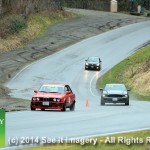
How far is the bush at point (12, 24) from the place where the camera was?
74750 mm

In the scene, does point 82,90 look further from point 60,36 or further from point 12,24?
point 60,36

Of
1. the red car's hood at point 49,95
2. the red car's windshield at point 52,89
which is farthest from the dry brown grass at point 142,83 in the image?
the red car's hood at point 49,95

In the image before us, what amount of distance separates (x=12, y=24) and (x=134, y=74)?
24.1 meters

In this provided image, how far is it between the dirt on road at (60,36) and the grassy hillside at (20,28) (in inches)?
40.8

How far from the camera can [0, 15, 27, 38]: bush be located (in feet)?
245

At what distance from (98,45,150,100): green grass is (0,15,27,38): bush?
57.2 ft

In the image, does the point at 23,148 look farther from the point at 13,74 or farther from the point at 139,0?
the point at 139,0

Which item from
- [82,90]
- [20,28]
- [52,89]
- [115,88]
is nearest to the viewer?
[52,89]

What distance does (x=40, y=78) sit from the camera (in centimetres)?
5838

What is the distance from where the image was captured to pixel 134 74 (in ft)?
193

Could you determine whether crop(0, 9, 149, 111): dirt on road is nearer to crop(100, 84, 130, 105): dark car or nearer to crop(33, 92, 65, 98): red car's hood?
crop(100, 84, 130, 105): dark car

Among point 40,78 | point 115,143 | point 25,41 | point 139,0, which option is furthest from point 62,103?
point 139,0

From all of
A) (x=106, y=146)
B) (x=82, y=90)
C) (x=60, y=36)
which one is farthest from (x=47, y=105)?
(x=60, y=36)

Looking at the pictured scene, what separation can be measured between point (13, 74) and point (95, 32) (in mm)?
27380
